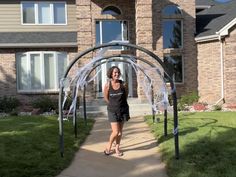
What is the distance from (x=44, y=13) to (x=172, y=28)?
671 cm

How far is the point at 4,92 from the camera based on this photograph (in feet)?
73.7

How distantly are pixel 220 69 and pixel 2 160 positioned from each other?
14467 mm

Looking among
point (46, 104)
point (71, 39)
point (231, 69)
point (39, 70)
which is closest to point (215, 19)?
point (231, 69)

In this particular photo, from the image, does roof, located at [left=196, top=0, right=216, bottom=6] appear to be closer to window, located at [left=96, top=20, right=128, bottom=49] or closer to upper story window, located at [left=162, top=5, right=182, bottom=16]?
upper story window, located at [left=162, top=5, right=182, bottom=16]

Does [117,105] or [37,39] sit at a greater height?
[37,39]

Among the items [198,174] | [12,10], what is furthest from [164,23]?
[198,174]

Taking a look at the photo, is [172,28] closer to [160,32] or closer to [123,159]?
[160,32]

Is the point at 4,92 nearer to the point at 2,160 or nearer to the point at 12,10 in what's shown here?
the point at 12,10

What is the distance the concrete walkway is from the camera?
27.4ft

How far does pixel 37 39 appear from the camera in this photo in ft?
74.0

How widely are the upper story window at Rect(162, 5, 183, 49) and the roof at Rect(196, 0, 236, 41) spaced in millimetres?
995

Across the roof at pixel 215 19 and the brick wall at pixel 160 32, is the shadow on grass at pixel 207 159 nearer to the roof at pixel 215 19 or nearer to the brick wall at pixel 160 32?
the brick wall at pixel 160 32

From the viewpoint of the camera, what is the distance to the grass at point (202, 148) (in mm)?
8031

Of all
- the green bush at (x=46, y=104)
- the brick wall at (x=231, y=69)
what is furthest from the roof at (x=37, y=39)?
the brick wall at (x=231, y=69)
